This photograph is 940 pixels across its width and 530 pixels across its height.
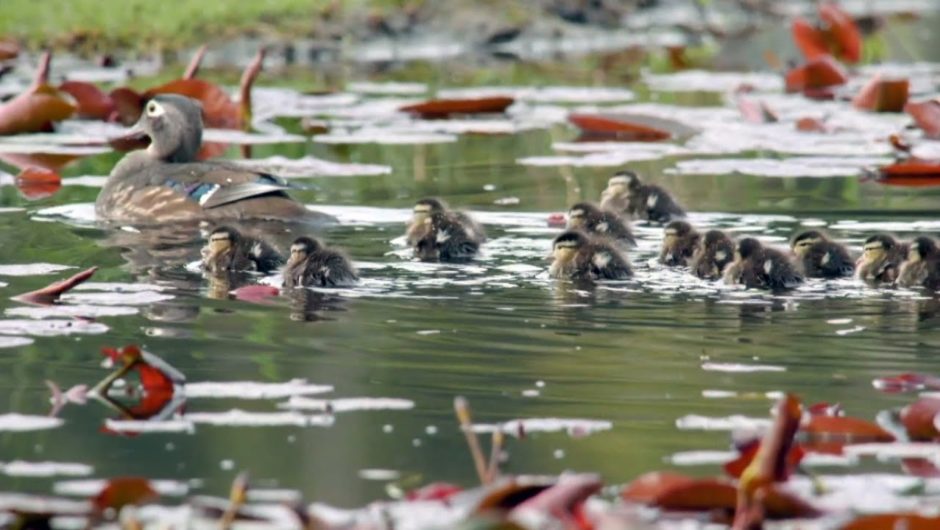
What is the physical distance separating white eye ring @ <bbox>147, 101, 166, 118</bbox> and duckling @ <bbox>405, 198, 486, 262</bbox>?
108 inches

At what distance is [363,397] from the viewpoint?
6449 mm

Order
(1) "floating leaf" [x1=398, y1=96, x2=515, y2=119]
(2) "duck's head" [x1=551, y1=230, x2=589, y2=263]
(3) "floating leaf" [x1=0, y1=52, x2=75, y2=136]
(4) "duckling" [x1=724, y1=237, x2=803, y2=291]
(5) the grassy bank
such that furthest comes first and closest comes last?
(5) the grassy bank, (1) "floating leaf" [x1=398, y1=96, x2=515, y2=119], (3) "floating leaf" [x1=0, y1=52, x2=75, y2=136], (2) "duck's head" [x1=551, y1=230, x2=589, y2=263], (4) "duckling" [x1=724, y1=237, x2=803, y2=291]

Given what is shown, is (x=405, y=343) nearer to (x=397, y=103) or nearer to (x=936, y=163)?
(x=936, y=163)

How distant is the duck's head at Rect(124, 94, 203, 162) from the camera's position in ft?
40.7

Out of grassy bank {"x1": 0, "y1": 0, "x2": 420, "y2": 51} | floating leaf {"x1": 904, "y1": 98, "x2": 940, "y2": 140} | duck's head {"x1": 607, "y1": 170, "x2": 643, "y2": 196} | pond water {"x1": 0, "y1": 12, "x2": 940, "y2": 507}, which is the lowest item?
pond water {"x1": 0, "y1": 12, "x2": 940, "y2": 507}

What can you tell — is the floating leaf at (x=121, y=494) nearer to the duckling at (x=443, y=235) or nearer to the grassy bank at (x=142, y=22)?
the duckling at (x=443, y=235)

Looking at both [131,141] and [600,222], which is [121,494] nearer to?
[600,222]

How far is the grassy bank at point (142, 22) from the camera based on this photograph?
19.8 m

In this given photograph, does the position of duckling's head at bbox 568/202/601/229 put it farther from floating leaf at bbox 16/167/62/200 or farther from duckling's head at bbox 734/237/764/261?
floating leaf at bbox 16/167/62/200

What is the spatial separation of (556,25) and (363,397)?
1756 cm

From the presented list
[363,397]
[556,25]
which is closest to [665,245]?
[363,397]

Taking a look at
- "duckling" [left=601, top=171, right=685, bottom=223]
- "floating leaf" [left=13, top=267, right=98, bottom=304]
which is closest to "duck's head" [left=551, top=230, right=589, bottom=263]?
"duckling" [left=601, top=171, right=685, bottom=223]

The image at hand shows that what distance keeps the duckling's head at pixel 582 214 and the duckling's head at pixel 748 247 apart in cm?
141

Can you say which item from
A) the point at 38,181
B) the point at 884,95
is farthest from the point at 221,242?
the point at 884,95
